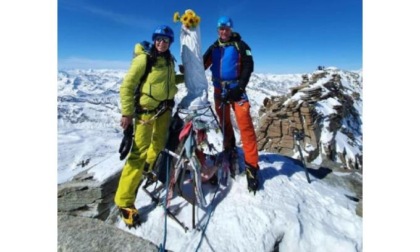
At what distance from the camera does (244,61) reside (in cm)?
538

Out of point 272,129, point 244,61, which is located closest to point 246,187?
point 244,61

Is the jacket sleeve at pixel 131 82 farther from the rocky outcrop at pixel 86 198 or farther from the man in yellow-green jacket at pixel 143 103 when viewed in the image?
the rocky outcrop at pixel 86 198

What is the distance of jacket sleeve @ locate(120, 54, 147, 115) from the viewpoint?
4363 mm

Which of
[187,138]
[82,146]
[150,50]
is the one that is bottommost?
[82,146]

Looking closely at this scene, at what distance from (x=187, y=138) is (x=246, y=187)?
4.99 ft

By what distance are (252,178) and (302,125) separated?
53.1 feet

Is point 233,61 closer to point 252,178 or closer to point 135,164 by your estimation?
point 252,178

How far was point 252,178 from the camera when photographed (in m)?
5.38

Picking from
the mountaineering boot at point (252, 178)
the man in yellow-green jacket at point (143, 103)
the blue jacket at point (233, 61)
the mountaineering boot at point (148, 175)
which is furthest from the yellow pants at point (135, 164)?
the mountaineering boot at point (252, 178)

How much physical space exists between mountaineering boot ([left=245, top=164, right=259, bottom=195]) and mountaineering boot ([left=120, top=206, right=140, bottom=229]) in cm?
207

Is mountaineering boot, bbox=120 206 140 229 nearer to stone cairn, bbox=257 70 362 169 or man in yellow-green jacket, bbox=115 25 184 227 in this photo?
man in yellow-green jacket, bbox=115 25 184 227

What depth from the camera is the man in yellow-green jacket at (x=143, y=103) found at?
4.43 metres

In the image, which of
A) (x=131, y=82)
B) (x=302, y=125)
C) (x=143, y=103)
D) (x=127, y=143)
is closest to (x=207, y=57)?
(x=143, y=103)
